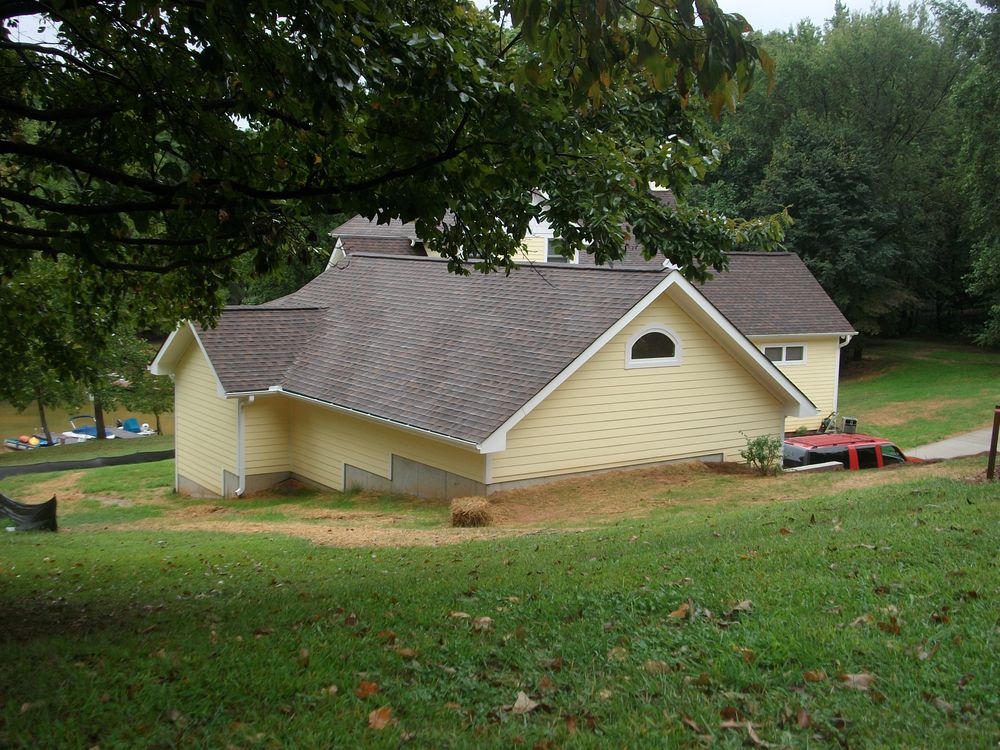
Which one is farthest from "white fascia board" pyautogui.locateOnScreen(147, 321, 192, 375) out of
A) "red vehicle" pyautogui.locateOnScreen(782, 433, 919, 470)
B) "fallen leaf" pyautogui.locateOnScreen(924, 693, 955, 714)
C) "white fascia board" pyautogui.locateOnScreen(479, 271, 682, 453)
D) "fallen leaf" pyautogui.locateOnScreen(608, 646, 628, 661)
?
"fallen leaf" pyautogui.locateOnScreen(924, 693, 955, 714)

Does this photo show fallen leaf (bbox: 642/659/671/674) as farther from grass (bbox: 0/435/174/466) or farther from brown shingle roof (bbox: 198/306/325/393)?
grass (bbox: 0/435/174/466)

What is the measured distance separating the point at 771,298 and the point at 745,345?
52.4 ft

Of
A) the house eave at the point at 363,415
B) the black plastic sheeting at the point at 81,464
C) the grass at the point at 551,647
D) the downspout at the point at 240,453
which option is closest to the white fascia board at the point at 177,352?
the downspout at the point at 240,453

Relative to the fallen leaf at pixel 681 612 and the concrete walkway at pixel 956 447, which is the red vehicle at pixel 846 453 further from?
the fallen leaf at pixel 681 612

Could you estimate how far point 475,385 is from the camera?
658 inches

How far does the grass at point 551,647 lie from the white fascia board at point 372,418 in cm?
545

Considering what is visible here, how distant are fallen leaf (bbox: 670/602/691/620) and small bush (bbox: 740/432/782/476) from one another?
40.4 feet

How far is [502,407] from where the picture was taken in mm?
15523

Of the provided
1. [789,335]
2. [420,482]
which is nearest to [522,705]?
[420,482]

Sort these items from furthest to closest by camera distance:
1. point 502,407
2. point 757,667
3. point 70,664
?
1. point 502,407
2. point 70,664
3. point 757,667

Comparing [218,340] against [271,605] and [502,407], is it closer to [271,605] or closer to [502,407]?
[502,407]

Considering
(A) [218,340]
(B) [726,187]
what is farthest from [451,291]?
(B) [726,187]

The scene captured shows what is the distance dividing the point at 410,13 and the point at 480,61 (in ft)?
4.95

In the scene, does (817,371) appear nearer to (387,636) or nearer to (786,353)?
(786,353)
